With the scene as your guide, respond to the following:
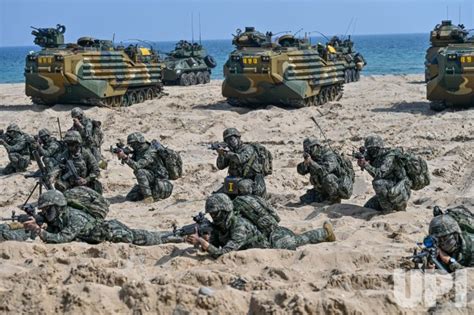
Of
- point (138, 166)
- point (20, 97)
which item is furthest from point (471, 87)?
point (20, 97)

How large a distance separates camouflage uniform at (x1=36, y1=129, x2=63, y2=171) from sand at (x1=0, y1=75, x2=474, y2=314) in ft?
1.79

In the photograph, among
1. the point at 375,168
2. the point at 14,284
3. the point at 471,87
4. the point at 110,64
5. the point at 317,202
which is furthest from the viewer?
the point at 110,64

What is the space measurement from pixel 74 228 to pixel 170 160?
4026mm

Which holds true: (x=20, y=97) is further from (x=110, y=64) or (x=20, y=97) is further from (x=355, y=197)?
(x=355, y=197)

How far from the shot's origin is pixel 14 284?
23.5 ft

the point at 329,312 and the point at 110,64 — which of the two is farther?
the point at 110,64

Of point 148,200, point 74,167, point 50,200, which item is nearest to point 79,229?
point 50,200

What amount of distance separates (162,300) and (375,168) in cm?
481

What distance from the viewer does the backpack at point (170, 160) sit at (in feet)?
41.0

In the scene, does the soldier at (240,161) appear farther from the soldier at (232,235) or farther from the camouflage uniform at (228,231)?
the camouflage uniform at (228,231)

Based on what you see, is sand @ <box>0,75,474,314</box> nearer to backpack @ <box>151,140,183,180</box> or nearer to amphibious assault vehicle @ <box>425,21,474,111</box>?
backpack @ <box>151,140,183,180</box>

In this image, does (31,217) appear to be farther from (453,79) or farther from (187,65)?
(187,65)

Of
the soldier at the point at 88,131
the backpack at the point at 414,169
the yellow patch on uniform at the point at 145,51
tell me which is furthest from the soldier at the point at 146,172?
the yellow patch on uniform at the point at 145,51

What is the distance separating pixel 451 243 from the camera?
7164 millimetres
